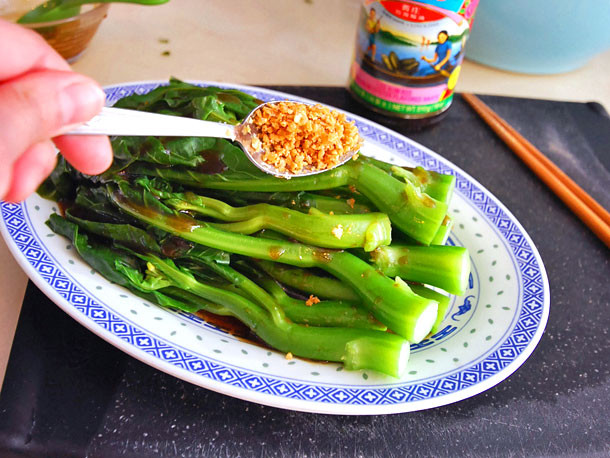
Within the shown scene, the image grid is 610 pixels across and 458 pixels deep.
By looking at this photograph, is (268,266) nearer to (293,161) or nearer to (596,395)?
(293,161)

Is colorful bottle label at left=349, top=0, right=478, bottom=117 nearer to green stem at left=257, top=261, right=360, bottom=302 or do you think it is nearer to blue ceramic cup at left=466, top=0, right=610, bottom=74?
blue ceramic cup at left=466, top=0, right=610, bottom=74

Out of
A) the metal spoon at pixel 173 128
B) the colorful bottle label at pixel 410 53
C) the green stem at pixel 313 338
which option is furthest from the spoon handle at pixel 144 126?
the colorful bottle label at pixel 410 53

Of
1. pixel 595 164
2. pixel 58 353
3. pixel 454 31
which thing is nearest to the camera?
pixel 58 353

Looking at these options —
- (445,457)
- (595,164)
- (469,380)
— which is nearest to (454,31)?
(595,164)

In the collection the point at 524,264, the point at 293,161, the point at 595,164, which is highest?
the point at 293,161

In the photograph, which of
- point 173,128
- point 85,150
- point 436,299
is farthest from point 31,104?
point 436,299

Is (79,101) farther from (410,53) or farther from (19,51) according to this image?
(410,53)
